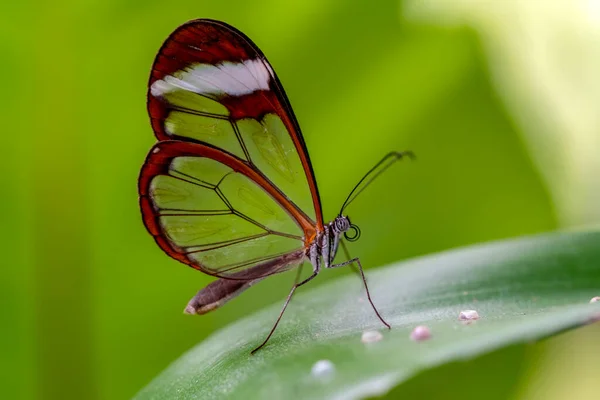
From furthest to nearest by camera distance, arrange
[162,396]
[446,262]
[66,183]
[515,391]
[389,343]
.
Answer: [515,391] → [66,183] → [446,262] → [162,396] → [389,343]

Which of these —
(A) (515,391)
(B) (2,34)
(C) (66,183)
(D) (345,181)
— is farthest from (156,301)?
(A) (515,391)

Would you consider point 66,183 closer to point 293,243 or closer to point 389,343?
point 293,243

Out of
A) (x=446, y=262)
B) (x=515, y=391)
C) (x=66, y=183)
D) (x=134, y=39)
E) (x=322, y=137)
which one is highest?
(x=134, y=39)

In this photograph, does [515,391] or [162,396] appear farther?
[515,391]

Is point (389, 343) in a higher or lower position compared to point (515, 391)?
higher


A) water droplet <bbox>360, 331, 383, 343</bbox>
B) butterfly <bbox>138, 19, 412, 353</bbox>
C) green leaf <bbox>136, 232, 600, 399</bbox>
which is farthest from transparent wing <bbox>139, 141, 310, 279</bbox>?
water droplet <bbox>360, 331, 383, 343</bbox>

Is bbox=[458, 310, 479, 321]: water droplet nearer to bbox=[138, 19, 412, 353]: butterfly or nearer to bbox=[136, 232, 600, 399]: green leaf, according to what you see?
bbox=[136, 232, 600, 399]: green leaf

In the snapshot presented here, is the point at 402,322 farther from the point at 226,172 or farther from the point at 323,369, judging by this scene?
the point at 226,172
